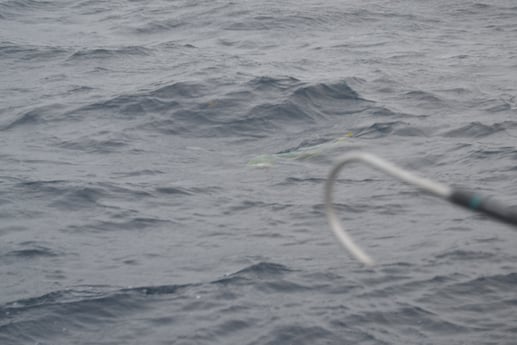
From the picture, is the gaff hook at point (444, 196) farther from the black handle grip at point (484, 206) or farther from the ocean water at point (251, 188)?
the ocean water at point (251, 188)

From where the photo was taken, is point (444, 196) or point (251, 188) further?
point (251, 188)

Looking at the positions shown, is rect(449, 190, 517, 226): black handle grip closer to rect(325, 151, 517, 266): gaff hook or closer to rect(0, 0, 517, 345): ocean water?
rect(325, 151, 517, 266): gaff hook

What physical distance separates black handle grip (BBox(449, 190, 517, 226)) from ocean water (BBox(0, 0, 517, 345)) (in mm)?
3975

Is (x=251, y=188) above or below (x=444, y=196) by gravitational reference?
below

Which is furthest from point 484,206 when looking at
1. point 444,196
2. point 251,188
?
point 251,188

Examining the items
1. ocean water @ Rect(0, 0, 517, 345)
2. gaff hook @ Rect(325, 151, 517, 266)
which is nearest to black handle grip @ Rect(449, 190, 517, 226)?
gaff hook @ Rect(325, 151, 517, 266)

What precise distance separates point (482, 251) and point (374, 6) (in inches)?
565

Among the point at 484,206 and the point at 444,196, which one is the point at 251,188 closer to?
the point at 444,196

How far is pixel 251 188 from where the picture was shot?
9.57 meters

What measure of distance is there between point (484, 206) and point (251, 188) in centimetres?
729

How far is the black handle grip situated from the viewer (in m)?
2.24

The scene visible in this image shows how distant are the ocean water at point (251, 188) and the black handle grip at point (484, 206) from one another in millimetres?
3975

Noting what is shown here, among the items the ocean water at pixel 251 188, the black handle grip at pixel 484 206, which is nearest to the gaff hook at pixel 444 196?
the black handle grip at pixel 484 206

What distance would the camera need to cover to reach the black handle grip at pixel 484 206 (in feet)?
7.35
